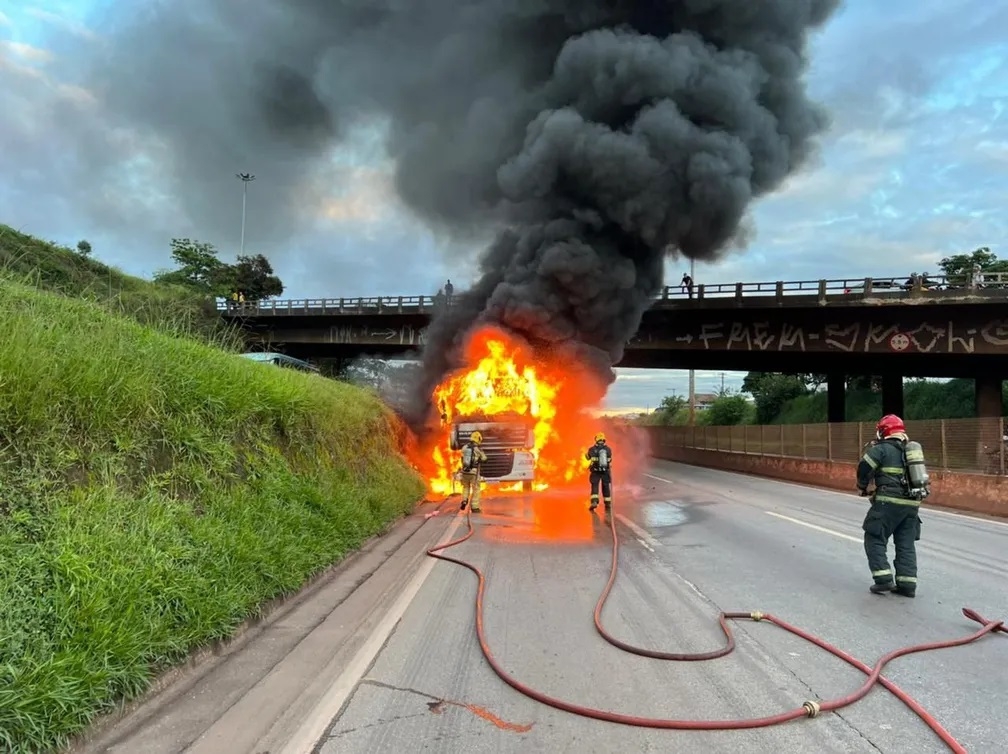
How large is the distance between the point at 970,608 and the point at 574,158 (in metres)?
17.3

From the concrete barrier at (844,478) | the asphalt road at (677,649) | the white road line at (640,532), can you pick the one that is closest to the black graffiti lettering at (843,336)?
the concrete barrier at (844,478)

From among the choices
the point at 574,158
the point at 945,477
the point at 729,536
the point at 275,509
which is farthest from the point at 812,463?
the point at 275,509

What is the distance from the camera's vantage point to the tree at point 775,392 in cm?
5447

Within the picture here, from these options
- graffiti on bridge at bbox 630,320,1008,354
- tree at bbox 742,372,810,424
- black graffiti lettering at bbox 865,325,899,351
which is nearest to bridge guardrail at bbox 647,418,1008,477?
graffiti on bridge at bbox 630,320,1008,354

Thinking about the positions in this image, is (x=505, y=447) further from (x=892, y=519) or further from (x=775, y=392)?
(x=775, y=392)

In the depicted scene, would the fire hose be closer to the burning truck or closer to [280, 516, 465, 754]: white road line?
[280, 516, 465, 754]: white road line

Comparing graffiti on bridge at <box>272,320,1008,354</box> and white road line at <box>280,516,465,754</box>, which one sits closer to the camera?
white road line at <box>280,516,465,754</box>

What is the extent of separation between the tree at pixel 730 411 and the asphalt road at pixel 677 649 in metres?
54.6

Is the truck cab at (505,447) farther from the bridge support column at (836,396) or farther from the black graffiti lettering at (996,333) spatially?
the bridge support column at (836,396)

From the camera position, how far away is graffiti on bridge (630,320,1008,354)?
2317 centimetres

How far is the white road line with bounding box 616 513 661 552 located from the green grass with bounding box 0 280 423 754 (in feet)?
11.8

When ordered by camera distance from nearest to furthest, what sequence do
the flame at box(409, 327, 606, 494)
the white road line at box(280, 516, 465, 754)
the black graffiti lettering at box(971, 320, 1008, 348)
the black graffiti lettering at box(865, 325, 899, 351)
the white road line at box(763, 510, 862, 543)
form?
the white road line at box(280, 516, 465, 754) → the white road line at box(763, 510, 862, 543) → the flame at box(409, 327, 606, 494) → the black graffiti lettering at box(971, 320, 1008, 348) → the black graffiti lettering at box(865, 325, 899, 351)

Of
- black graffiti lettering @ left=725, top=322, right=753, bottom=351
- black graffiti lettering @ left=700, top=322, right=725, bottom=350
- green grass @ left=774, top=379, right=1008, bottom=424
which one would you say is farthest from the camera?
green grass @ left=774, top=379, right=1008, bottom=424

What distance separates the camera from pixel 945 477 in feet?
47.5
